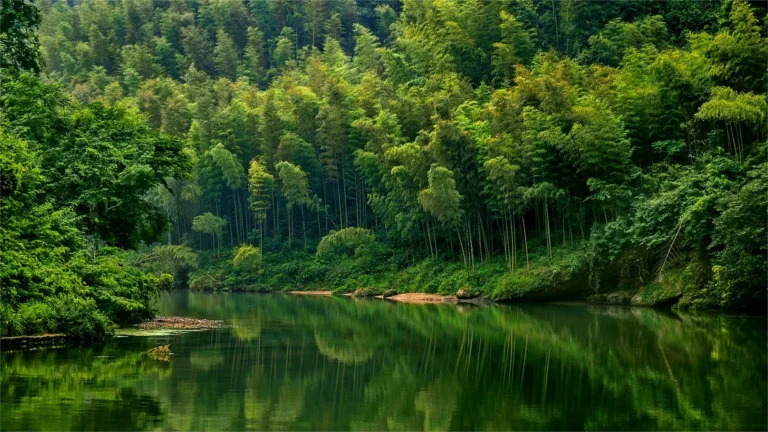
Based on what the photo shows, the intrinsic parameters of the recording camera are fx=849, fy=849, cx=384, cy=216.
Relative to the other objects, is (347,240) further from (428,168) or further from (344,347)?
(344,347)

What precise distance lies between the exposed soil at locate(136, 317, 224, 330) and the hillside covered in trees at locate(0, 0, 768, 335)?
0.44m

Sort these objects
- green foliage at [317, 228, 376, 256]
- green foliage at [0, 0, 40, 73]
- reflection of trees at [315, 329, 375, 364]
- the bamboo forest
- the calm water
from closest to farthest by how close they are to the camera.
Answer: the calm water < the bamboo forest < reflection of trees at [315, 329, 375, 364] < green foliage at [0, 0, 40, 73] < green foliage at [317, 228, 376, 256]

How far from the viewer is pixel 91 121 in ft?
75.9

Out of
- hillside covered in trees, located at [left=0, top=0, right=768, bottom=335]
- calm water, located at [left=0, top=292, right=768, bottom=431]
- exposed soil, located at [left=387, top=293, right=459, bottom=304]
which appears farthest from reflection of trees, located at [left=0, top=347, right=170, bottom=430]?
exposed soil, located at [left=387, top=293, right=459, bottom=304]

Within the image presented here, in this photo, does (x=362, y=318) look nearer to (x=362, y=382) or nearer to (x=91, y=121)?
(x=91, y=121)

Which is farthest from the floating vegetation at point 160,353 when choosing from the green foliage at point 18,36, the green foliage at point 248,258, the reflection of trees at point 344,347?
the green foliage at point 248,258

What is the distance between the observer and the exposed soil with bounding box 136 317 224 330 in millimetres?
20595

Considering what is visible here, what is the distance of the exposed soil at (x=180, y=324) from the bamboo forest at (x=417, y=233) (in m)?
0.26

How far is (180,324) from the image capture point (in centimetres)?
2144

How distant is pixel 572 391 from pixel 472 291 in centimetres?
2360

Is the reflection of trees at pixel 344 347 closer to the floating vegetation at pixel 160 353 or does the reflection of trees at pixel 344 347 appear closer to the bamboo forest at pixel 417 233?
the bamboo forest at pixel 417 233

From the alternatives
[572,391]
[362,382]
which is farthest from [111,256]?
[572,391]

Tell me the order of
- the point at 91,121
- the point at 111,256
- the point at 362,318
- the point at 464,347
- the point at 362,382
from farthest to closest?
1. the point at 362,318
2. the point at 91,121
3. the point at 111,256
4. the point at 464,347
5. the point at 362,382

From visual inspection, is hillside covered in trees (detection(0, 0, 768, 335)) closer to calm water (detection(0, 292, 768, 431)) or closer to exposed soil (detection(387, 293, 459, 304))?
exposed soil (detection(387, 293, 459, 304))
